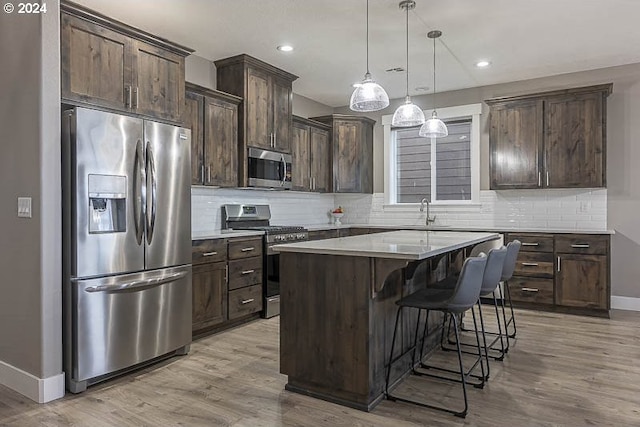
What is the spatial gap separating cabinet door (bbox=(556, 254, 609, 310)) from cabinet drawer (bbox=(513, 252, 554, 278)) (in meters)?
0.10

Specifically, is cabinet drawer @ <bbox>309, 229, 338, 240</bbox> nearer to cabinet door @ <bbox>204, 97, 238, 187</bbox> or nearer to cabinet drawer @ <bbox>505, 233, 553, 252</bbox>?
cabinet door @ <bbox>204, 97, 238, 187</bbox>

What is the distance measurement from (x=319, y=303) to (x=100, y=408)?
4.68 feet

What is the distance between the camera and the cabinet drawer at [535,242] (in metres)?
4.86

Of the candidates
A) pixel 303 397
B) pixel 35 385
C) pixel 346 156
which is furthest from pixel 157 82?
pixel 346 156

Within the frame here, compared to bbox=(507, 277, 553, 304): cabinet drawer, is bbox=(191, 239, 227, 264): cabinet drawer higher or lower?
higher

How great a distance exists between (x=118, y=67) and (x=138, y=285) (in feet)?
5.19

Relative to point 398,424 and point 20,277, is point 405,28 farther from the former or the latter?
point 20,277

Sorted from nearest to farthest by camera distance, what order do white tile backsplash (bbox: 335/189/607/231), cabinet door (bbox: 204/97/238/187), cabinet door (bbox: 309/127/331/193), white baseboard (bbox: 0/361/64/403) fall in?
white baseboard (bbox: 0/361/64/403), cabinet door (bbox: 204/97/238/187), white tile backsplash (bbox: 335/189/607/231), cabinet door (bbox: 309/127/331/193)

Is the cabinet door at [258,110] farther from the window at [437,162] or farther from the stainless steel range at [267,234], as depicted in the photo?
the window at [437,162]

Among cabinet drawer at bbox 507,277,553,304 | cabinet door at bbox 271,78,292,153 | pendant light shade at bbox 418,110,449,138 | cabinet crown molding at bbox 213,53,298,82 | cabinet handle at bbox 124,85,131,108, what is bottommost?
cabinet drawer at bbox 507,277,553,304

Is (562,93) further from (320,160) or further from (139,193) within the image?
(139,193)

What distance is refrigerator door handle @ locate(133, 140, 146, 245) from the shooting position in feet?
10.0

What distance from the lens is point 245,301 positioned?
4.37 m

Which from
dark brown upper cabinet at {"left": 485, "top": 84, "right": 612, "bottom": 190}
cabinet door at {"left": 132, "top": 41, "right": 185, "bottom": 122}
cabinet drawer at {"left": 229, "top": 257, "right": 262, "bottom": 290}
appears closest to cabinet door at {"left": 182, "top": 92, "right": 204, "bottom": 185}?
cabinet door at {"left": 132, "top": 41, "right": 185, "bottom": 122}
